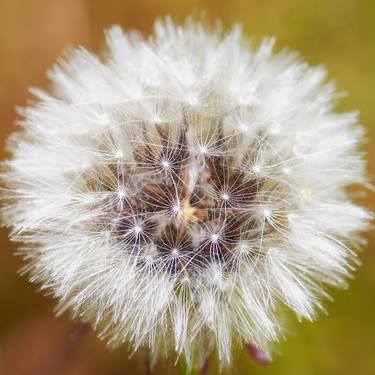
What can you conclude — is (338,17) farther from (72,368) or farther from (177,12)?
(72,368)

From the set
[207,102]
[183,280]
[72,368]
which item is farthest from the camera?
[72,368]

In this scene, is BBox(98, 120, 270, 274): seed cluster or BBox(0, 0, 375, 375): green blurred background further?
BBox(0, 0, 375, 375): green blurred background

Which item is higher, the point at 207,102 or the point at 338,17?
the point at 338,17

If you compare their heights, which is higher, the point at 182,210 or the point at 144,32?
the point at 144,32

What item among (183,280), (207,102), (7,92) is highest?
(7,92)

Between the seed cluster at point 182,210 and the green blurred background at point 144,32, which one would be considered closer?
the seed cluster at point 182,210

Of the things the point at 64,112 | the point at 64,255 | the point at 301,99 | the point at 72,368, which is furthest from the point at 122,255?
the point at 72,368

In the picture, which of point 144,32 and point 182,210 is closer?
point 182,210

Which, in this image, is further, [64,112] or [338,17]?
[338,17]
